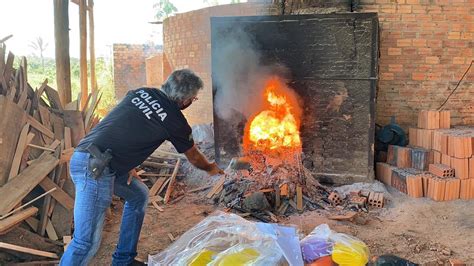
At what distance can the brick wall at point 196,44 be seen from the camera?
9578 millimetres

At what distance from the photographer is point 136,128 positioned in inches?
125

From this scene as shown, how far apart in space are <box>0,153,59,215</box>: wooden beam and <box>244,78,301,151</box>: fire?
3154mm

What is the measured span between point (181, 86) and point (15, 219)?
7.47ft

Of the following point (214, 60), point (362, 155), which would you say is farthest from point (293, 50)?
point (362, 155)

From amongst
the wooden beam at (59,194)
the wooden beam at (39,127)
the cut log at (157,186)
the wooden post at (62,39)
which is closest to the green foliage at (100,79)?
the wooden post at (62,39)

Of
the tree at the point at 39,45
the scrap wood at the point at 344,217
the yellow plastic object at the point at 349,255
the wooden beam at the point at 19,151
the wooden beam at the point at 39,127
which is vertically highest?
the tree at the point at 39,45

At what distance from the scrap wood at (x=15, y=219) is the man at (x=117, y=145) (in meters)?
1.22

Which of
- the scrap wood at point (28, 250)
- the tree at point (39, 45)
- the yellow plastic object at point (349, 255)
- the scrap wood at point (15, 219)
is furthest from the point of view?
the tree at point (39, 45)

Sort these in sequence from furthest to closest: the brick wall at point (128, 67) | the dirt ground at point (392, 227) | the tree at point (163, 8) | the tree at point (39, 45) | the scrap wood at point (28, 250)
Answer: the tree at point (163, 8) < the tree at point (39, 45) < the brick wall at point (128, 67) < the dirt ground at point (392, 227) < the scrap wood at point (28, 250)

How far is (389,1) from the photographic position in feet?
22.4

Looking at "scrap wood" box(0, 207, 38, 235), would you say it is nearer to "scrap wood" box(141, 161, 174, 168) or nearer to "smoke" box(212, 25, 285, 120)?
"scrap wood" box(141, 161, 174, 168)

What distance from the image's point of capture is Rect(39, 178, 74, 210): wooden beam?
15.0 feet

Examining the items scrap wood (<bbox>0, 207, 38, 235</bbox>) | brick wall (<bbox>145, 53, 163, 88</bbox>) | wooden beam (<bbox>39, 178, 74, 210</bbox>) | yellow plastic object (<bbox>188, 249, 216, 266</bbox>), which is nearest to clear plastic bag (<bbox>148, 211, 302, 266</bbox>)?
yellow plastic object (<bbox>188, 249, 216, 266</bbox>)

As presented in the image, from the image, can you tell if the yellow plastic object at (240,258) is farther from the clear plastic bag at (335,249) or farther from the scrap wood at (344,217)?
the scrap wood at (344,217)
